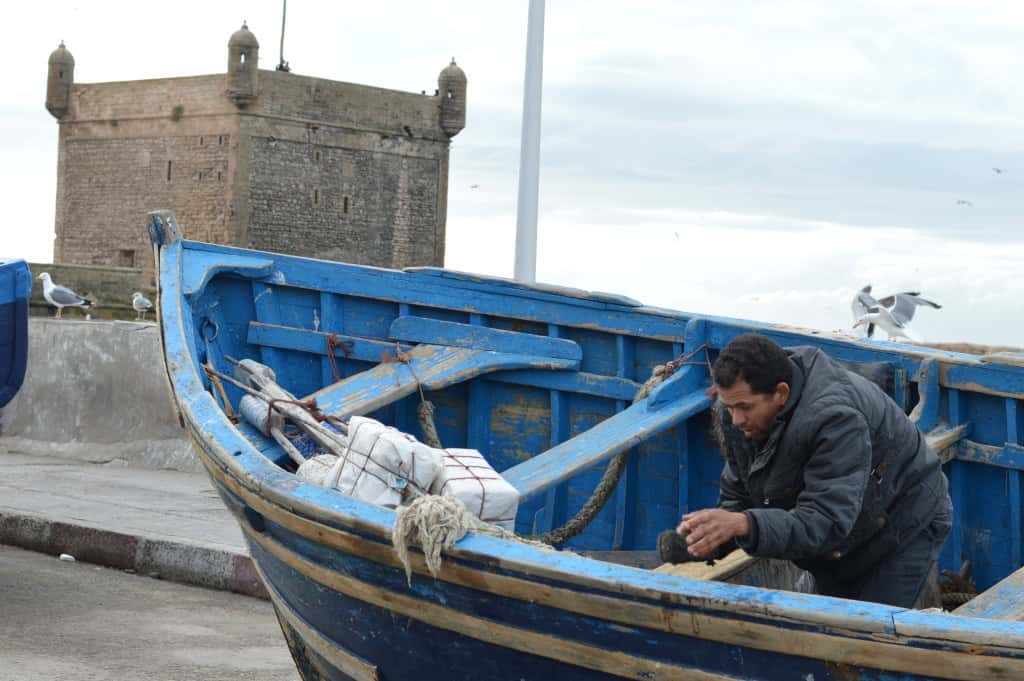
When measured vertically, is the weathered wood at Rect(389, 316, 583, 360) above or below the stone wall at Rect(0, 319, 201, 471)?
above

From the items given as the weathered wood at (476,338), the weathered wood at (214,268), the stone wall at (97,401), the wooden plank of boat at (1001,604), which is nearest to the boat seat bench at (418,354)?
the weathered wood at (476,338)

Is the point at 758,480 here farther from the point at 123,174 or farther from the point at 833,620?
the point at 123,174

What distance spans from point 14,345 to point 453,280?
2.63 m

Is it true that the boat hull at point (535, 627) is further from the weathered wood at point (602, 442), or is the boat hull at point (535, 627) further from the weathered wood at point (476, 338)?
the weathered wood at point (476, 338)

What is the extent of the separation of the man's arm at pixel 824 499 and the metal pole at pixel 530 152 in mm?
7590

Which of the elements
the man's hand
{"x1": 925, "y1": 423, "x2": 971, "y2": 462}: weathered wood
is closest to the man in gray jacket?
the man's hand

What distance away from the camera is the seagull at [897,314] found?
571 inches

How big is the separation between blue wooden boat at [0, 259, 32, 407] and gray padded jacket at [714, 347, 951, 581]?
4.93 meters

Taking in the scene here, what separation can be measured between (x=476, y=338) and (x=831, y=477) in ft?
10.9

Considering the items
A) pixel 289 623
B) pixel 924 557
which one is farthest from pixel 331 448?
pixel 924 557

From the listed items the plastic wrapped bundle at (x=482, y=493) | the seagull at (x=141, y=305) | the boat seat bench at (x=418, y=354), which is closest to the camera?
the plastic wrapped bundle at (x=482, y=493)

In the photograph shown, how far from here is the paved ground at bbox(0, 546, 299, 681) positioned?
5.86m

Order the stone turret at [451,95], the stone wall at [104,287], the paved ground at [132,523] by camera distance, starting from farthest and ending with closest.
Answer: the stone turret at [451,95], the stone wall at [104,287], the paved ground at [132,523]

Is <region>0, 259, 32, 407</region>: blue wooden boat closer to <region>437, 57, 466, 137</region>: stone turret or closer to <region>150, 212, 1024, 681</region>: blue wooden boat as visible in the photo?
<region>150, 212, 1024, 681</region>: blue wooden boat
